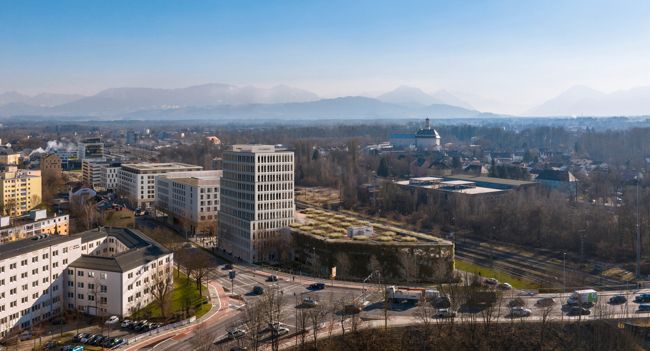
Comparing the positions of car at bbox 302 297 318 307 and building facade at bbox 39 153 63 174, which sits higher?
building facade at bbox 39 153 63 174

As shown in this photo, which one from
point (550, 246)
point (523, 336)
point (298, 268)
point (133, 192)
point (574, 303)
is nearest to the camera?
point (523, 336)

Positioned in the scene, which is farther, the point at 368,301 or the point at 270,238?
the point at 270,238

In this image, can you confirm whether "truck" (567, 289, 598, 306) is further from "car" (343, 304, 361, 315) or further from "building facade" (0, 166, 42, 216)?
"building facade" (0, 166, 42, 216)

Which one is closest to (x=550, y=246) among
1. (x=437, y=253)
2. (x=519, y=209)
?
(x=519, y=209)

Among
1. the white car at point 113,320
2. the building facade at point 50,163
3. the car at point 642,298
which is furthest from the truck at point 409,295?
the building facade at point 50,163

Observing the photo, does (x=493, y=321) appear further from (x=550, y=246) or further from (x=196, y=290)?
(x=550, y=246)

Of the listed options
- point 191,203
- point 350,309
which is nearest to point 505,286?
point 350,309

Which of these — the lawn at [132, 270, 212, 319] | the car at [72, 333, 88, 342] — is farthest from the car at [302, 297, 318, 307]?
the car at [72, 333, 88, 342]
